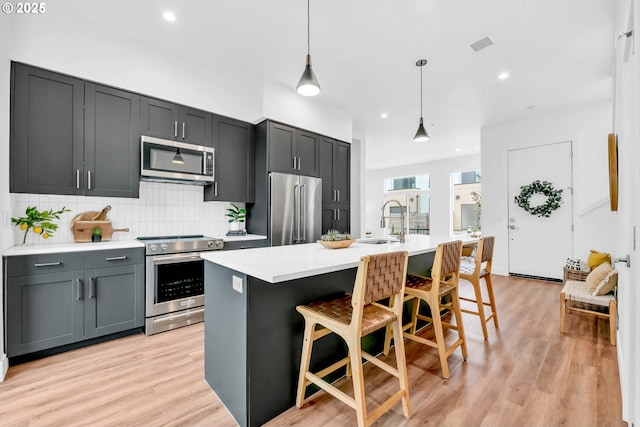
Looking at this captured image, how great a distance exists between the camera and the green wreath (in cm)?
489

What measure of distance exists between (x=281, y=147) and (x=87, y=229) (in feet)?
7.76

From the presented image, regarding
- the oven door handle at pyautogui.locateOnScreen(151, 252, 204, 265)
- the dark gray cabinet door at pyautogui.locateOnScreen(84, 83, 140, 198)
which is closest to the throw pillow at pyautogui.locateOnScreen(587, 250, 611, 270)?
the oven door handle at pyautogui.locateOnScreen(151, 252, 204, 265)

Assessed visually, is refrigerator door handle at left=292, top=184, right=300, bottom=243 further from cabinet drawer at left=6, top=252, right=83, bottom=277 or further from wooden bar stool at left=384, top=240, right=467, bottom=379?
cabinet drawer at left=6, top=252, right=83, bottom=277

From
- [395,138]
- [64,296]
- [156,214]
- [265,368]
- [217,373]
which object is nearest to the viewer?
[265,368]

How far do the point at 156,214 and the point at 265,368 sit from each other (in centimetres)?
263

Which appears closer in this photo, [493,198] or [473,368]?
[473,368]

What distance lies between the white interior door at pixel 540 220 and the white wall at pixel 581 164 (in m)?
0.07

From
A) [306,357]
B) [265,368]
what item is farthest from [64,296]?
[306,357]

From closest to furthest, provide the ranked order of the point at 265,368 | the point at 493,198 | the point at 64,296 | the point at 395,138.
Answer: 1. the point at 265,368
2. the point at 64,296
3. the point at 493,198
4. the point at 395,138

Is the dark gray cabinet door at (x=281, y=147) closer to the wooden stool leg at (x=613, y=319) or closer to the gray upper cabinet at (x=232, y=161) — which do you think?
the gray upper cabinet at (x=232, y=161)

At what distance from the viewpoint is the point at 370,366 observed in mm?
2215

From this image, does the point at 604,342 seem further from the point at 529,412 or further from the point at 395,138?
the point at 395,138

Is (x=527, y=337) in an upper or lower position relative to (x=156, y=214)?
lower

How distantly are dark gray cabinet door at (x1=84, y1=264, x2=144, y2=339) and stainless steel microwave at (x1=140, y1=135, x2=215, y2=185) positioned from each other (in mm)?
1015
